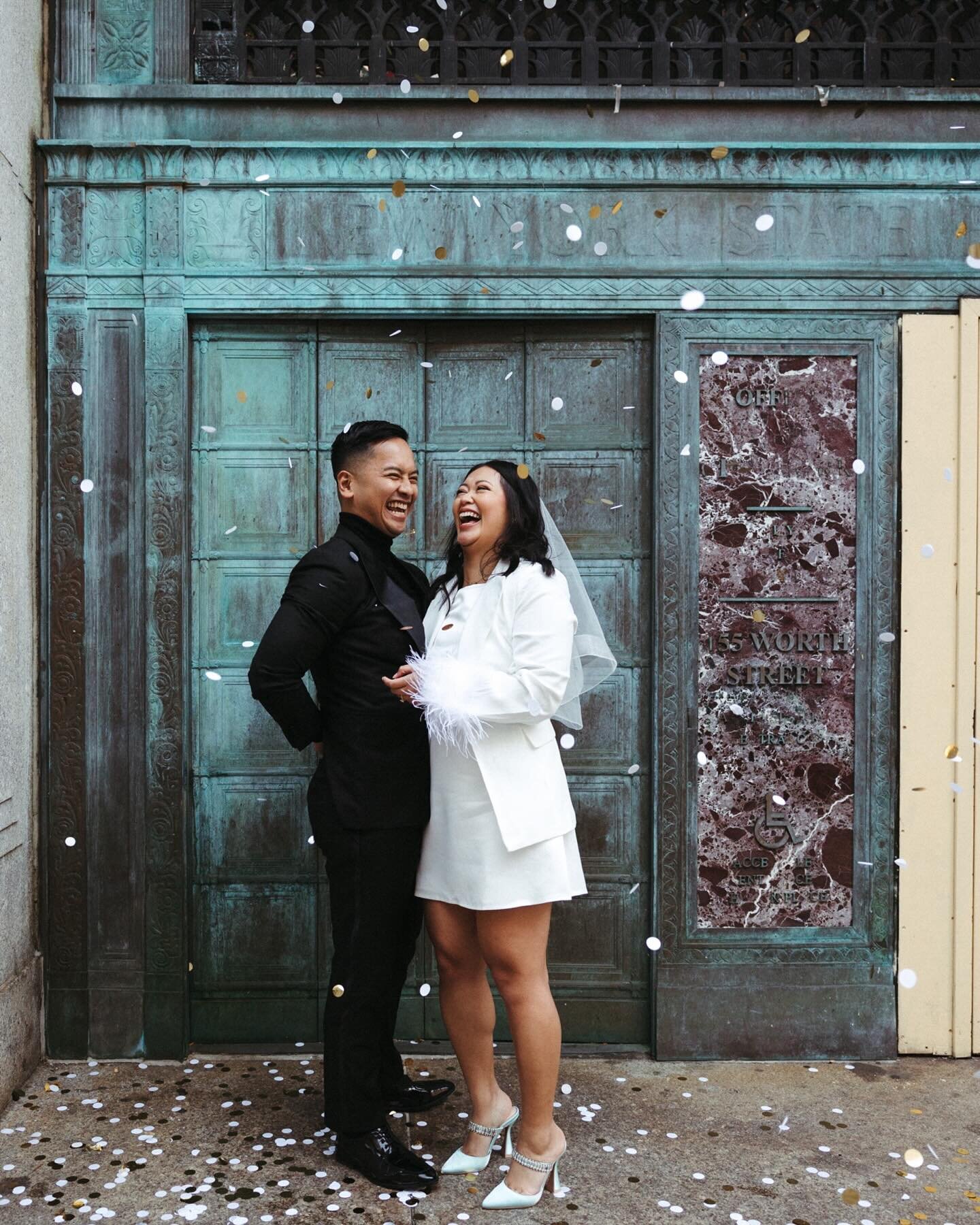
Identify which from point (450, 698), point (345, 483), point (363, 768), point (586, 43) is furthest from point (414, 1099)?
point (586, 43)

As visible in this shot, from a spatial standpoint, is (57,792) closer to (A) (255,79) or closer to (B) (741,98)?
(A) (255,79)

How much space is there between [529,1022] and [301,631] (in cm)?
127

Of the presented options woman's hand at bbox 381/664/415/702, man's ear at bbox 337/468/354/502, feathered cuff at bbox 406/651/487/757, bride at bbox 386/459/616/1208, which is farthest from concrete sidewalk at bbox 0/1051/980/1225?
man's ear at bbox 337/468/354/502

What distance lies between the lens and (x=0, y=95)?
368cm

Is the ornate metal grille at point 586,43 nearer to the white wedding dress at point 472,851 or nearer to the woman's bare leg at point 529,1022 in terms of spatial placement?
the white wedding dress at point 472,851

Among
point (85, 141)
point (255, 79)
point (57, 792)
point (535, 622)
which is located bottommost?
point (57, 792)

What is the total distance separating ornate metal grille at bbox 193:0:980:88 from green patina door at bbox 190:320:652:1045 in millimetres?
1015

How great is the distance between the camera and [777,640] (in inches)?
159

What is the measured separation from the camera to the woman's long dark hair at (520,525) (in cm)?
306

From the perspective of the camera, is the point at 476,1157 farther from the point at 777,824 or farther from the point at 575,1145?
the point at 777,824

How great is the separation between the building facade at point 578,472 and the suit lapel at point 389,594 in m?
0.88

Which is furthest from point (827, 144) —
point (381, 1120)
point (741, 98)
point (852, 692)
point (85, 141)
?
point (381, 1120)

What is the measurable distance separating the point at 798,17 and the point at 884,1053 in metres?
3.95

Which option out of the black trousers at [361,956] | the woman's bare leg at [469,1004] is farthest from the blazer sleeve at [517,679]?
the woman's bare leg at [469,1004]
